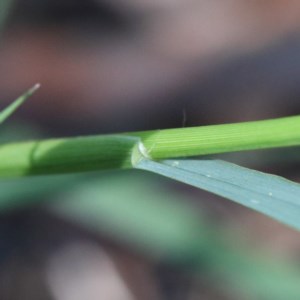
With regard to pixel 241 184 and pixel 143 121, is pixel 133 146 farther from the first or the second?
pixel 143 121

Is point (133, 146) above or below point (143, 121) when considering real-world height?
below

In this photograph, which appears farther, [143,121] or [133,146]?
[143,121]

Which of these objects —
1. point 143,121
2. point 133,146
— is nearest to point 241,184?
point 133,146

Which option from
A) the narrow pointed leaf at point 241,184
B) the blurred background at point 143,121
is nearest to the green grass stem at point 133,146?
the narrow pointed leaf at point 241,184

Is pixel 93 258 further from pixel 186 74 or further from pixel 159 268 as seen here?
pixel 186 74

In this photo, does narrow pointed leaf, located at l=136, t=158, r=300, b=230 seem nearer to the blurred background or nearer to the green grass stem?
the green grass stem
